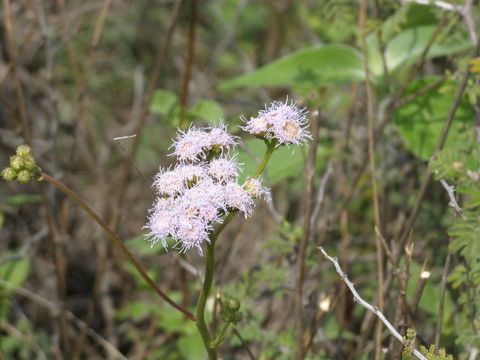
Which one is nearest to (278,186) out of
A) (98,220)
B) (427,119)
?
(427,119)

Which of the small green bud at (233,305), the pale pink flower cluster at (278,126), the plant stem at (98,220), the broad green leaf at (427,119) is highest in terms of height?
the broad green leaf at (427,119)

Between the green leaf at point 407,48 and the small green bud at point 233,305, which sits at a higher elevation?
the green leaf at point 407,48

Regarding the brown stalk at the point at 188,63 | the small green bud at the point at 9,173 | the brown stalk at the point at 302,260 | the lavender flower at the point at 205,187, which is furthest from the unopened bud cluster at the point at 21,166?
the brown stalk at the point at 188,63

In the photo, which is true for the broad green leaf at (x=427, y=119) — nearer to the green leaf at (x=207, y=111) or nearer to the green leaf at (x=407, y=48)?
the green leaf at (x=407, y=48)

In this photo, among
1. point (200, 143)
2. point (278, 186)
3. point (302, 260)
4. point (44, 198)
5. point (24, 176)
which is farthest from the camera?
point (278, 186)

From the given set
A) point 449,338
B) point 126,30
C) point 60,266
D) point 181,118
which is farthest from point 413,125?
point 126,30

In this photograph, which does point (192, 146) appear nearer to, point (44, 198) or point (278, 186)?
point (44, 198)

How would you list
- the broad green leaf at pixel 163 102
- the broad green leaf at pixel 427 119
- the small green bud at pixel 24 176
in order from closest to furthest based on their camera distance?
the small green bud at pixel 24 176
the broad green leaf at pixel 427 119
the broad green leaf at pixel 163 102

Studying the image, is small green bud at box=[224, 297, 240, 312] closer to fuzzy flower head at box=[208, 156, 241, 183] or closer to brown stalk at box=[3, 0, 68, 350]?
fuzzy flower head at box=[208, 156, 241, 183]
